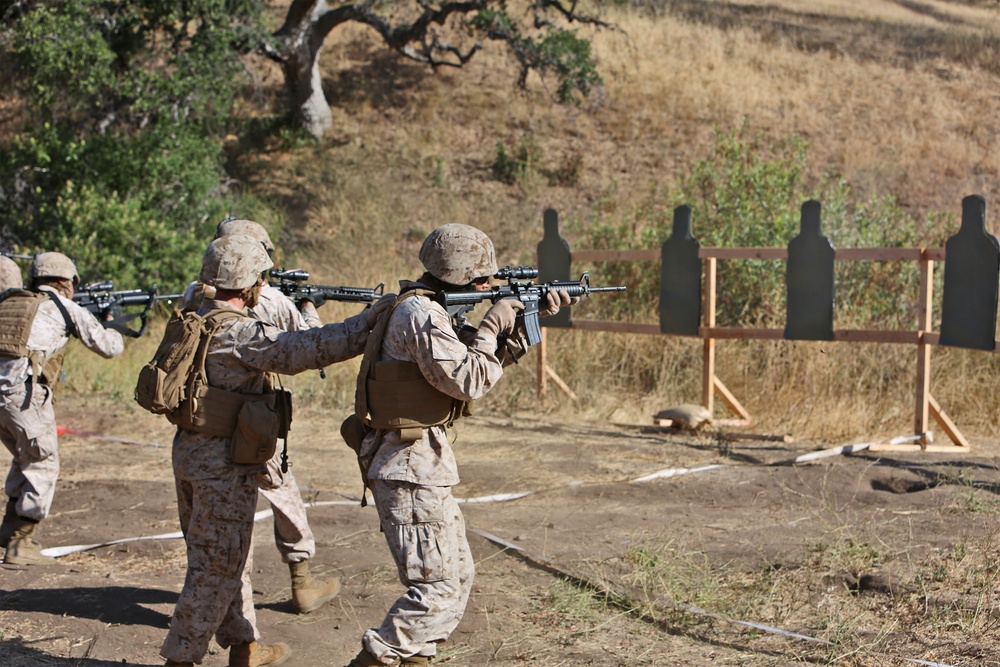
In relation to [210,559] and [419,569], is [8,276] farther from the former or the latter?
[419,569]

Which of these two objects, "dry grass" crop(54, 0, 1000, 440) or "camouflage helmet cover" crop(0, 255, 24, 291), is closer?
"camouflage helmet cover" crop(0, 255, 24, 291)

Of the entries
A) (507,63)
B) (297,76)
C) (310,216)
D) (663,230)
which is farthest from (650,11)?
(663,230)

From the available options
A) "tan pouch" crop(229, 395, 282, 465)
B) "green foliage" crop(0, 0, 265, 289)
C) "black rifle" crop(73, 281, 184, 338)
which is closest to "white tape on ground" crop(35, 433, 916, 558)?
"black rifle" crop(73, 281, 184, 338)

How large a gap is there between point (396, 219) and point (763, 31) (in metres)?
11.6

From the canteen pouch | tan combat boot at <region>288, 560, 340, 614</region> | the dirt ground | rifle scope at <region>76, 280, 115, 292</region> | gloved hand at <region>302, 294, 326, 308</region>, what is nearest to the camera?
the canteen pouch

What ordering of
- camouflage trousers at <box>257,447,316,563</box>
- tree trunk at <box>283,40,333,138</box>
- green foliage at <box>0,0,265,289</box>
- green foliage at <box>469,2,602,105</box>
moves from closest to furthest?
camouflage trousers at <box>257,447,316,563</box> < green foliage at <box>0,0,265,289</box> < green foliage at <box>469,2,602,105</box> < tree trunk at <box>283,40,333,138</box>

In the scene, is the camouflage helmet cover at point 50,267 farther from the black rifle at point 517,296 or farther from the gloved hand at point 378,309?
the black rifle at point 517,296

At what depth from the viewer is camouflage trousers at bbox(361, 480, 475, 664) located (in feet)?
12.0

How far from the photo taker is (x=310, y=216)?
18.2 meters

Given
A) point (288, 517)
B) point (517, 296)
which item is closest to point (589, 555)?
point (288, 517)

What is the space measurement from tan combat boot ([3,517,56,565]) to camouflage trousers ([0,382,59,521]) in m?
0.06

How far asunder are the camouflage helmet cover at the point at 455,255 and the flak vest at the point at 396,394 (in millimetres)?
132

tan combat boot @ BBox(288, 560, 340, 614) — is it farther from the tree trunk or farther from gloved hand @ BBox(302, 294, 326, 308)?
the tree trunk

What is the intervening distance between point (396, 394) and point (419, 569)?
63 centimetres
